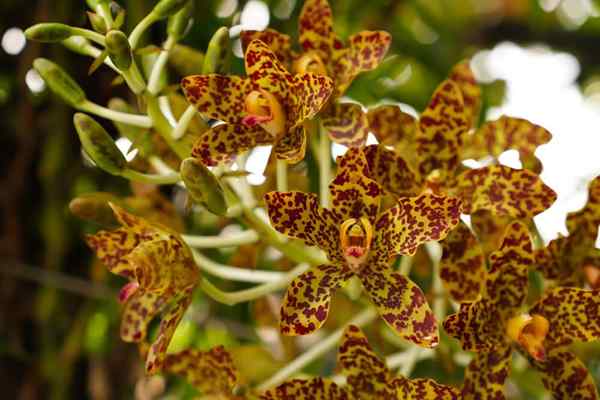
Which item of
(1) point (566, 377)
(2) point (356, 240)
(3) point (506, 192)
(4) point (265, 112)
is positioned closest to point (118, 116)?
(4) point (265, 112)

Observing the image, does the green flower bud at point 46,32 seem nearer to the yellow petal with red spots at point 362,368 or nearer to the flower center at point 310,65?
the flower center at point 310,65

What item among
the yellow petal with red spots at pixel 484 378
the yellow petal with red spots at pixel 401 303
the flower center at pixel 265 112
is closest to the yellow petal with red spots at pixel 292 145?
the flower center at pixel 265 112

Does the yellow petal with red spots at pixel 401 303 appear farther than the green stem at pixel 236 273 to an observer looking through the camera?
No

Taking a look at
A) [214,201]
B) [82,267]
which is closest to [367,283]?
[214,201]

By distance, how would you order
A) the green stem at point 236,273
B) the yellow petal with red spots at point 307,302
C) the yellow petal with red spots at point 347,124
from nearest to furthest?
the yellow petal with red spots at point 307,302
the yellow petal with red spots at point 347,124
the green stem at point 236,273

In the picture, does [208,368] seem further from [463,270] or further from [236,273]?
[463,270]

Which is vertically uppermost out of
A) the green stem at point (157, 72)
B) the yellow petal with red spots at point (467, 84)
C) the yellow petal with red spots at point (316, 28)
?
the yellow petal with red spots at point (316, 28)
